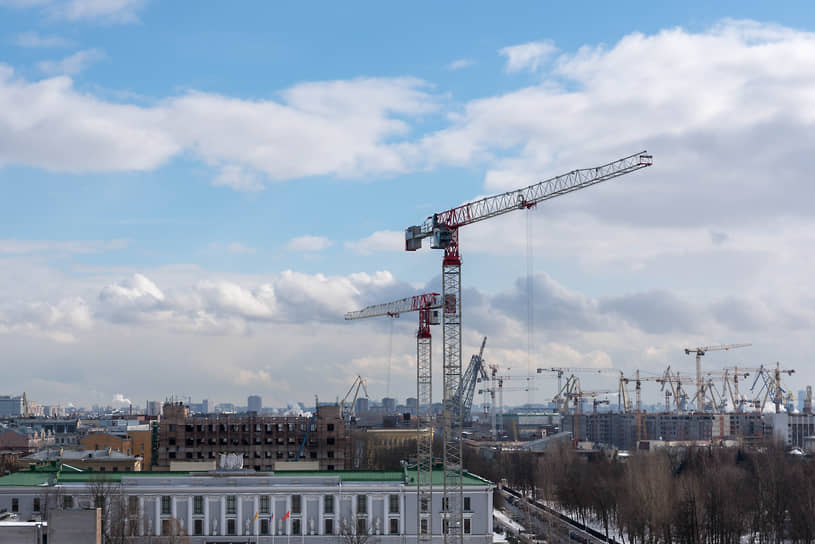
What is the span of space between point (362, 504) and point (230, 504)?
35.6ft

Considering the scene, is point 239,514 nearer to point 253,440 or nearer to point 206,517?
point 206,517

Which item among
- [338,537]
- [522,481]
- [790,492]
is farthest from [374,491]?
[522,481]

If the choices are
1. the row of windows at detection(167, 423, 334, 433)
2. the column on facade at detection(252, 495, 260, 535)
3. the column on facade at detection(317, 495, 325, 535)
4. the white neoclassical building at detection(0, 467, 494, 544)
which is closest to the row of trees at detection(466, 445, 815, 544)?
the white neoclassical building at detection(0, 467, 494, 544)

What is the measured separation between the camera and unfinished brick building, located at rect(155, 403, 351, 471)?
132625 mm

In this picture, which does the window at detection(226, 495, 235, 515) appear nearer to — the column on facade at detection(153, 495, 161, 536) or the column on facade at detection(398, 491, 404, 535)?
the column on facade at detection(153, 495, 161, 536)

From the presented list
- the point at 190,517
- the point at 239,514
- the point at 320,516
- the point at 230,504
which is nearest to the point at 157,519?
the point at 190,517

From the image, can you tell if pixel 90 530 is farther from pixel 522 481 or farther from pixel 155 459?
pixel 522 481

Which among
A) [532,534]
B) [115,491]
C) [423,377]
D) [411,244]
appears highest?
[411,244]

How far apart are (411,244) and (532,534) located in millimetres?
34970

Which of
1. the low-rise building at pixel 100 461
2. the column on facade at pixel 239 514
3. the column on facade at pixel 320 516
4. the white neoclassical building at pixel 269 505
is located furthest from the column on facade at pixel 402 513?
the low-rise building at pixel 100 461

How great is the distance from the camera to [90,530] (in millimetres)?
48250

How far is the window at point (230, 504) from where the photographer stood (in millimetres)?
87500

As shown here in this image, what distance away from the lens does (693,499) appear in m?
96.5

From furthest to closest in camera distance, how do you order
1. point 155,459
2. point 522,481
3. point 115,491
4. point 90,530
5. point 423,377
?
point 522,481, point 155,459, point 423,377, point 115,491, point 90,530
